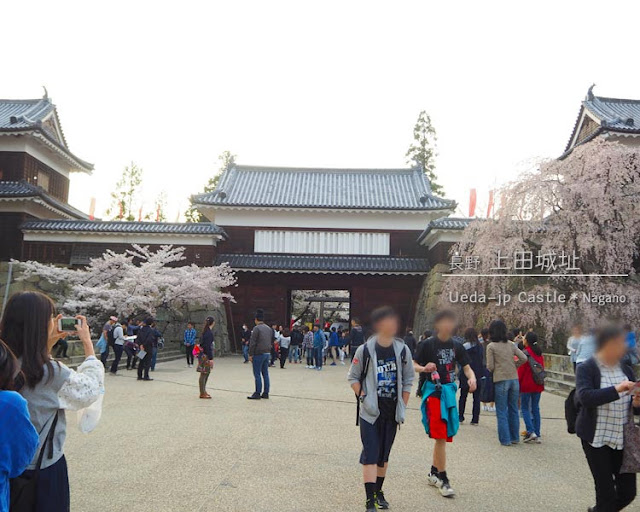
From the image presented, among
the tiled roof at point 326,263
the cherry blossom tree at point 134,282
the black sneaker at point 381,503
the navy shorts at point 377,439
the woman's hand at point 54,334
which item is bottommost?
the black sneaker at point 381,503

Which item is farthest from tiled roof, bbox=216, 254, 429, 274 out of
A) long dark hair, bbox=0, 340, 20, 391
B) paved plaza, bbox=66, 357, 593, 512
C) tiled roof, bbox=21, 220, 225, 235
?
long dark hair, bbox=0, 340, 20, 391

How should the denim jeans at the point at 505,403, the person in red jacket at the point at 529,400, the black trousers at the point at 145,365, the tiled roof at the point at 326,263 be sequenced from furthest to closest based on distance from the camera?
the tiled roof at the point at 326,263 < the black trousers at the point at 145,365 < the person in red jacket at the point at 529,400 < the denim jeans at the point at 505,403

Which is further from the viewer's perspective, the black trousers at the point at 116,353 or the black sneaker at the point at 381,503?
the black trousers at the point at 116,353

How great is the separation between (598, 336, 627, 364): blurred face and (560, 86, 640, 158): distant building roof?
64.7 ft

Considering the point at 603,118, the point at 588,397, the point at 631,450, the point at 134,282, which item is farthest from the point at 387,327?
the point at 603,118

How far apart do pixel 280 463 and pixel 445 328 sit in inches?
89.3

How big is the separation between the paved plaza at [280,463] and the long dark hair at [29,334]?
91.5 inches

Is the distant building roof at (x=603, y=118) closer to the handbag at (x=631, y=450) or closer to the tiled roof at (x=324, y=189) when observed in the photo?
the tiled roof at (x=324, y=189)

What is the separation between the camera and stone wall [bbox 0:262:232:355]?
2458 centimetres

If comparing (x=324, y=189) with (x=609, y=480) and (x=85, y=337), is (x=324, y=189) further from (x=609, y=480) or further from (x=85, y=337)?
(x=85, y=337)

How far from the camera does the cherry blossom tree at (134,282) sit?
22.6 metres

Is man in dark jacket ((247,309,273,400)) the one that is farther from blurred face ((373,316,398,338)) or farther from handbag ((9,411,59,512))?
handbag ((9,411,59,512))

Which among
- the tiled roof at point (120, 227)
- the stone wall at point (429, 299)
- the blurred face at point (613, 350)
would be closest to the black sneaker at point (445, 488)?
the blurred face at point (613, 350)

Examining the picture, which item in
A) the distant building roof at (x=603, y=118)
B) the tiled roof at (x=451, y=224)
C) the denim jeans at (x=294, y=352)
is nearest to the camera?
the distant building roof at (x=603, y=118)
